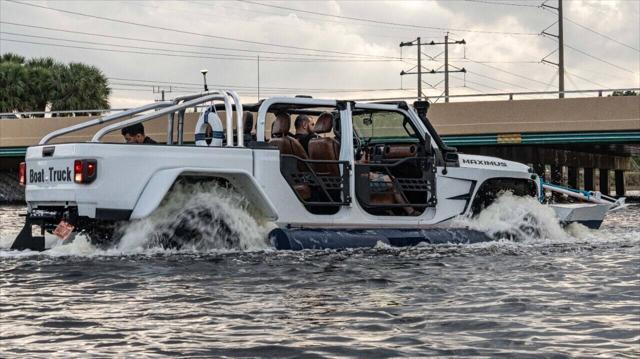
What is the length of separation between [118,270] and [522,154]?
3732 centimetres

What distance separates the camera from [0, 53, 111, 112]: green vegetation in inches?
2253

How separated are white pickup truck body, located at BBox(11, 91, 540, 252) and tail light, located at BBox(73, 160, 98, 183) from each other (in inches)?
1.5

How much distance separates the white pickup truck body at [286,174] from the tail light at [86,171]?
0.04 meters

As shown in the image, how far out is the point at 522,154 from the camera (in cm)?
4391

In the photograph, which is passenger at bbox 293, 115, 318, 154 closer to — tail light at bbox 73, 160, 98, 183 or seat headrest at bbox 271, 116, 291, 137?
seat headrest at bbox 271, 116, 291, 137

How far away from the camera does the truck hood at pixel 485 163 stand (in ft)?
37.9

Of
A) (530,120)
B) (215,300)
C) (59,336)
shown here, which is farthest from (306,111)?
(530,120)

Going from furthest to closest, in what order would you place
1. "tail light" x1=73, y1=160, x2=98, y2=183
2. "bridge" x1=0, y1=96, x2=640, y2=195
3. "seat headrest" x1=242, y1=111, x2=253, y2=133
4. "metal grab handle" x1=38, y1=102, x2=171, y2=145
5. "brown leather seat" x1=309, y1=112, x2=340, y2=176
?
"bridge" x1=0, y1=96, x2=640, y2=195, "seat headrest" x1=242, y1=111, x2=253, y2=133, "brown leather seat" x1=309, y1=112, x2=340, y2=176, "metal grab handle" x1=38, y1=102, x2=171, y2=145, "tail light" x1=73, y1=160, x2=98, y2=183

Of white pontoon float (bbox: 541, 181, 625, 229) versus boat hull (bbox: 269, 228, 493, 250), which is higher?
white pontoon float (bbox: 541, 181, 625, 229)

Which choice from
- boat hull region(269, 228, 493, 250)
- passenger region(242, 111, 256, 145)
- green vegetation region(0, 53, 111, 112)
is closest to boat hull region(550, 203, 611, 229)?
boat hull region(269, 228, 493, 250)

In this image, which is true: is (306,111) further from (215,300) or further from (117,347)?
(117,347)

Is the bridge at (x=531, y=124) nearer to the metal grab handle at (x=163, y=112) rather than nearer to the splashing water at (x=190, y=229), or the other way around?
the metal grab handle at (x=163, y=112)

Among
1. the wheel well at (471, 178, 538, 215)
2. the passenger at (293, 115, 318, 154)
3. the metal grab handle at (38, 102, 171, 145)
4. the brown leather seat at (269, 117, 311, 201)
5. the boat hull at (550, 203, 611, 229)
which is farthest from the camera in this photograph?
the boat hull at (550, 203, 611, 229)

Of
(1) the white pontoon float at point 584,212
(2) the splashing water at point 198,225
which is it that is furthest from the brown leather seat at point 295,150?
(1) the white pontoon float at point 584,212
